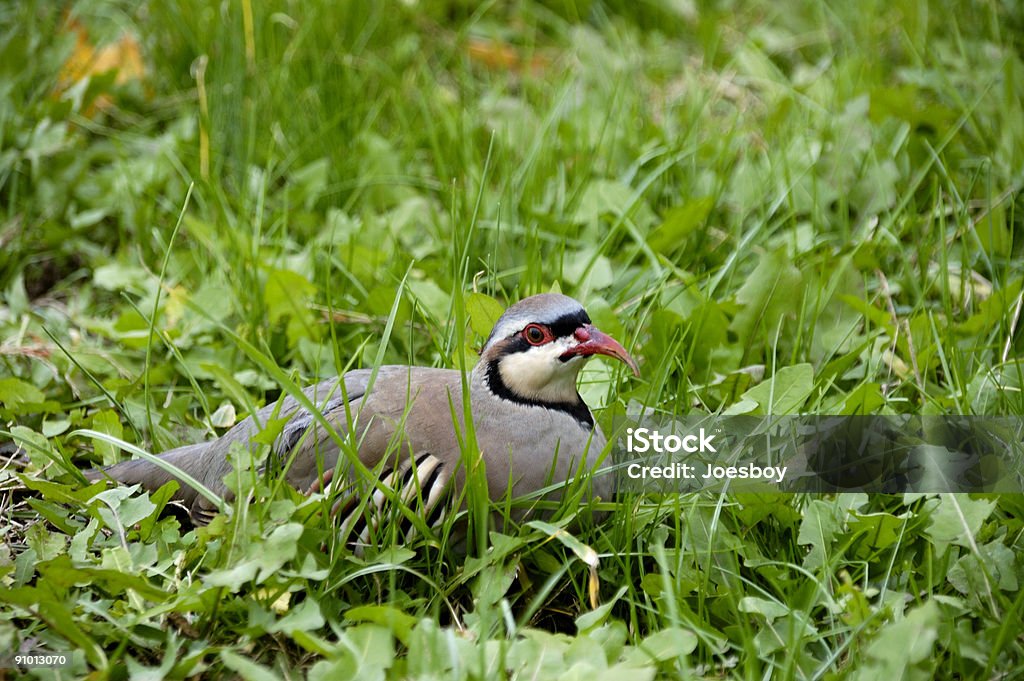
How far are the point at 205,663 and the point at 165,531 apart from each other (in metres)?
0.46

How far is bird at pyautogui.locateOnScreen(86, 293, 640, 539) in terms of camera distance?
3076 mm

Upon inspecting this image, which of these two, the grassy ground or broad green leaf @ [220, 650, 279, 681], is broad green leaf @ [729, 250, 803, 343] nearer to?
the grassy ground

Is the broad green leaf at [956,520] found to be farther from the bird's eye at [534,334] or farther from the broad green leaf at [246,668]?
the broad green leaf at [246,668]

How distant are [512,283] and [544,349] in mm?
1214

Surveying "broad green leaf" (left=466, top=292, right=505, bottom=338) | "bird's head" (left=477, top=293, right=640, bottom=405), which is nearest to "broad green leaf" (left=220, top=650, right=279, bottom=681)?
"bird's head" (left=477, top=293, right=640, bottom=405)

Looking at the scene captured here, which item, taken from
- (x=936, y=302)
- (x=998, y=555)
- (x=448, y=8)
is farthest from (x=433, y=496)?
(x=448, y=8)

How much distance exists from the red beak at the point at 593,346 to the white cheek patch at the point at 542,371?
3cm

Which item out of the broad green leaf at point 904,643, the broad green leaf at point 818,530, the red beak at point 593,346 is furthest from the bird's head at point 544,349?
the broad green leaf at point 904,643

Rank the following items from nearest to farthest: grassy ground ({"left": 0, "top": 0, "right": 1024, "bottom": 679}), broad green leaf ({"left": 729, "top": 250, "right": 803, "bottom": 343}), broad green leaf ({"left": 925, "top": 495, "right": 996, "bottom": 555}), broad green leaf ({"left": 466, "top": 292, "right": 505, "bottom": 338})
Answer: grassy ground ({"left": 0, "top": 0, "right": 1024, "bottom": 679}) < broad green leaf ({"left": 925, "top": 495, "right": 996, "bottom": 555}) < broad green leaf ({"left": 466, "top": 292, "right": 505, "bottom": 338}) < broad green leaf ({"left": 729, "top": 250, "right": 803, "bottom": 343})

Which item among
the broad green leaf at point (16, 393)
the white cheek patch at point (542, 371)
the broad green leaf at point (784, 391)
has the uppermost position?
the white cheek patch at point (542, 371)

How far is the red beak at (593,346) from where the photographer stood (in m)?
3.22

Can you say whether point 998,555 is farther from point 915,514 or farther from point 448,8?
point 448,8

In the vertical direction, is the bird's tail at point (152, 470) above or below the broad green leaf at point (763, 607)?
below

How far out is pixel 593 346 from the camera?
3.22 meters
